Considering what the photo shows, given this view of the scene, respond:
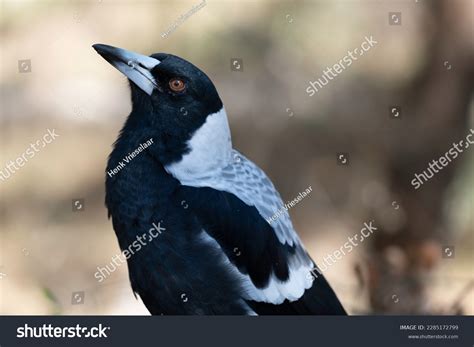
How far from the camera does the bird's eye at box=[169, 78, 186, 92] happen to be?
2.29m

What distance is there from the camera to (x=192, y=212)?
7.45ft

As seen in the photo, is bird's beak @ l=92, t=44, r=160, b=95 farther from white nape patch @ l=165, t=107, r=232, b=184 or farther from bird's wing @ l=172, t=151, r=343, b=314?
bird's wing @ l=172, t=151, r=343, b=314

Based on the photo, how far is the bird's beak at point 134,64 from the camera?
2330mm

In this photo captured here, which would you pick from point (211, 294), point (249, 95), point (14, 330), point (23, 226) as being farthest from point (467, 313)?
point (23, 226)
